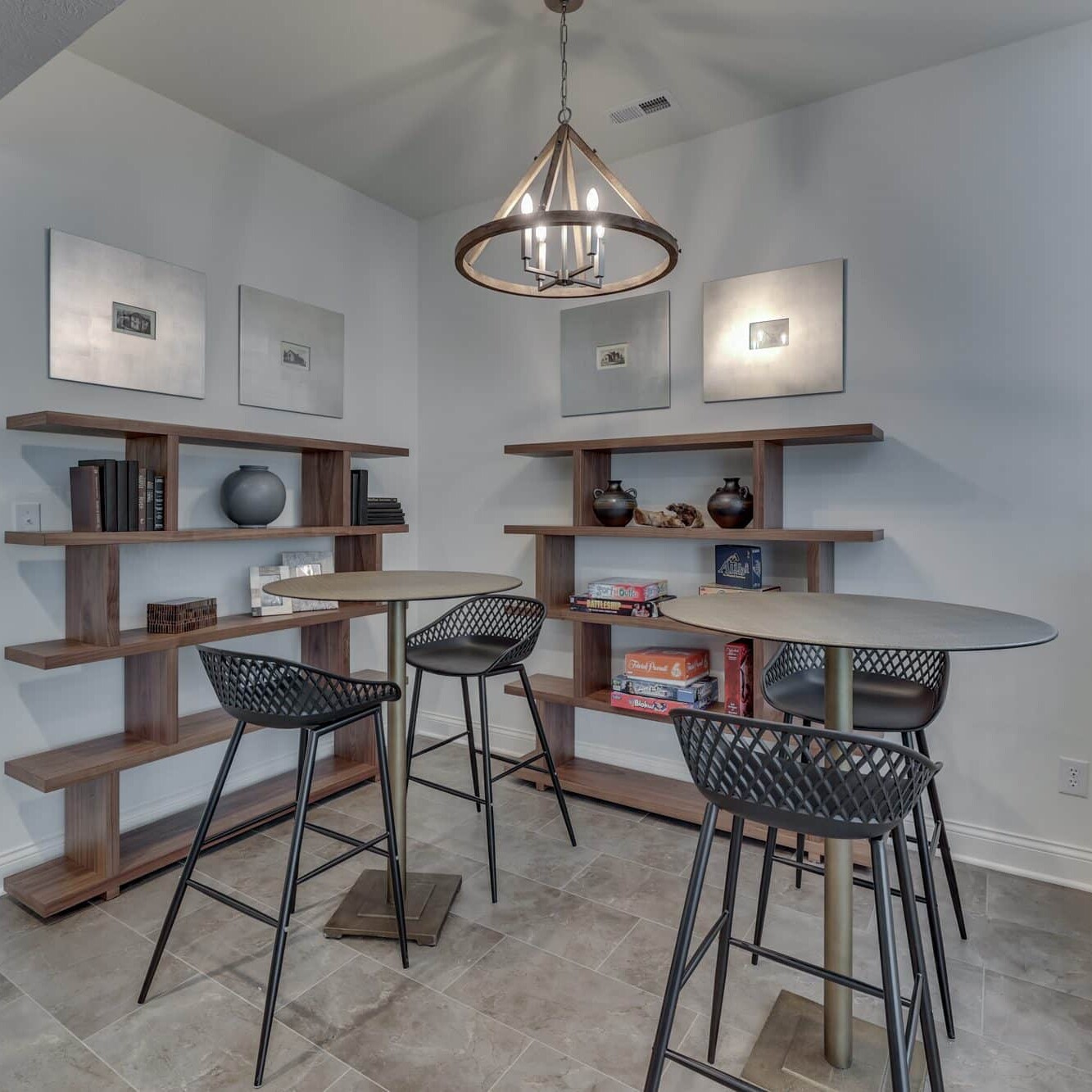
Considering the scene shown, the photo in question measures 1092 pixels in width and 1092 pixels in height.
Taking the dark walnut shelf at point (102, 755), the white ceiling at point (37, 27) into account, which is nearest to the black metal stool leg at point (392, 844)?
the dark walnut shelf at point (102, 755)

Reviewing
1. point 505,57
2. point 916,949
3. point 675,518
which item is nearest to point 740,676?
point 675,518

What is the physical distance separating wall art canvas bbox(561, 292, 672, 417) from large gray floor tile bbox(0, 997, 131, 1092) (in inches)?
111

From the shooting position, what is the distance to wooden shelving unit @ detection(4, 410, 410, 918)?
2.27 metres

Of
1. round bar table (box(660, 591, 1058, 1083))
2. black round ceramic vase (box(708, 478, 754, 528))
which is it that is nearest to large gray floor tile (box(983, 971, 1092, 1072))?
round bar table (box(660, 591, 1058, 1083))

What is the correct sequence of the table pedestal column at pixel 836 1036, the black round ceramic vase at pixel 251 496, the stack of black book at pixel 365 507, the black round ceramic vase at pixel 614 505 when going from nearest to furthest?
the table pedestal column at pixel 836 1036
the black round ceramic vase at pixel 251 496
the black round ceramic vase at pixel 614 505
the stack of black book at pixel 365 507

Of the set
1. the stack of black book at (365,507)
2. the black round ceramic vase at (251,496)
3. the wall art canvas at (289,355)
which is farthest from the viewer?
the stack of black book at (365,507)

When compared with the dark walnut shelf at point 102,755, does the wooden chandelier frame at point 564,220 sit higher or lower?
higher

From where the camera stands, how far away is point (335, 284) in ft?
11.6

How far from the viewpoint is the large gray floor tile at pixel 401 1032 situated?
1.63 m

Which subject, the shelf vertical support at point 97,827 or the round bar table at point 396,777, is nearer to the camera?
the round bar table at point 396,777

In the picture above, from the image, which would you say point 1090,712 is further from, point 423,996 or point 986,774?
point 423,996

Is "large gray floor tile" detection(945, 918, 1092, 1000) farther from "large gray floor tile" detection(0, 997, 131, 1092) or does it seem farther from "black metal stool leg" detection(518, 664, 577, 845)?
"large gray floor tile" detection(0, 997, 131, 1092)

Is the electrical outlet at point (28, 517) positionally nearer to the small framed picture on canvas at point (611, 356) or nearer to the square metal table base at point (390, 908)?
the square metal table base at point (390, 908)

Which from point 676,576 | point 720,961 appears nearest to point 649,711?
point 676,576
